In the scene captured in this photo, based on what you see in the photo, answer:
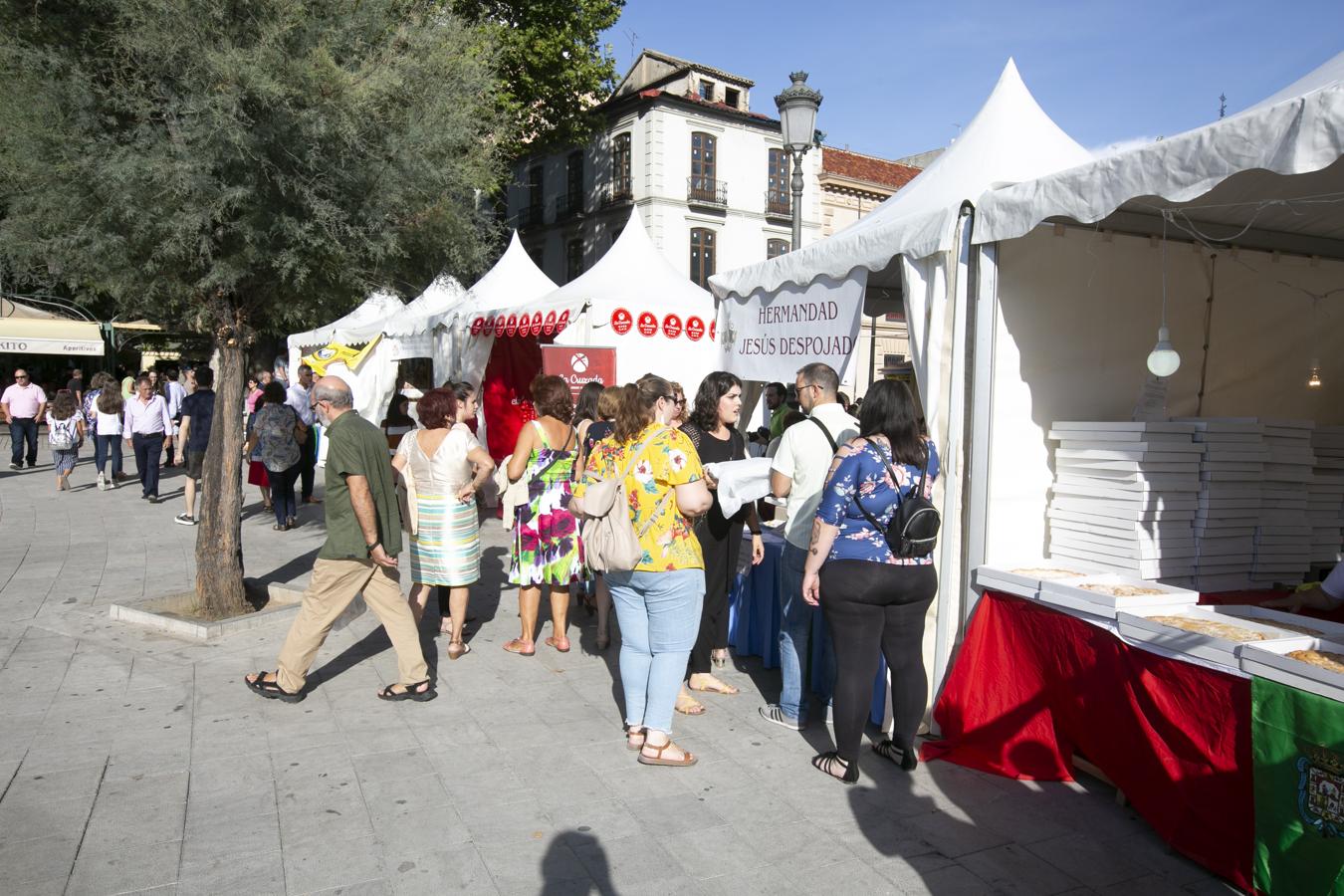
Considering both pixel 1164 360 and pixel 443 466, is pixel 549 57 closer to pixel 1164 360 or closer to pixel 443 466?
pixel 443 466

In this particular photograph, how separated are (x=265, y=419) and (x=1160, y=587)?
884 centimetres

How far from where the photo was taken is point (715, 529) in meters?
4.85

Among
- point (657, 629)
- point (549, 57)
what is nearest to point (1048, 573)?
point (657, 629)

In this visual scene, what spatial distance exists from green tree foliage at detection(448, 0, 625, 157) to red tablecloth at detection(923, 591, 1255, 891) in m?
19.4

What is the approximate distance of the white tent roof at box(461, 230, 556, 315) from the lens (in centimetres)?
1280

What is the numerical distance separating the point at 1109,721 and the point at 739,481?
1.94 metres

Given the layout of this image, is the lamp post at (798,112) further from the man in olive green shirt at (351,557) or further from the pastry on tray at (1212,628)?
the pastry on tray at (1212,628)

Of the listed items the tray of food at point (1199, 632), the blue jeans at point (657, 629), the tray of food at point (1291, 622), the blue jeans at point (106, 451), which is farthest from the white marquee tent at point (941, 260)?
the blue jeans at point (106, 451)

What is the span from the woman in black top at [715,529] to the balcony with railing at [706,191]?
101 feet

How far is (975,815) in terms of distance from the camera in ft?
11.9

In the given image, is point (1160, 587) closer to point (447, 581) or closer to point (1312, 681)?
point (1312, 681)

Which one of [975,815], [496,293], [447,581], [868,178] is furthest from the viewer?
[868,178]

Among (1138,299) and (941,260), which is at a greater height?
(941,260)

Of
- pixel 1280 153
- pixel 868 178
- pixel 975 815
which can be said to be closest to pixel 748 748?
pixel 975 815
